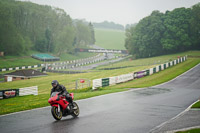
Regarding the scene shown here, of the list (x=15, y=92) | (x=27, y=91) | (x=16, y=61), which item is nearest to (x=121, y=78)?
(x=27, y=91)

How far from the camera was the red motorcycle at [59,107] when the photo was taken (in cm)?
1073

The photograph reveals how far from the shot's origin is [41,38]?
337 ft

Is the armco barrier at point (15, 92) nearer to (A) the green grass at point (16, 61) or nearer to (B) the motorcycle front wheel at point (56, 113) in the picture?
(B) the motorcycle front wheel at point (56, 113)

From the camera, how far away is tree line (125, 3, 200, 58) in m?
83.1

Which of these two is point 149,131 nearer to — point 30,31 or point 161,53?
point 161,53

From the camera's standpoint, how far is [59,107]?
1112cm

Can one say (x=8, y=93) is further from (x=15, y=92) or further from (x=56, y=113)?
(x=56, y=113)

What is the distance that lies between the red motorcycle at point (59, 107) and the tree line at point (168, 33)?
75.0 metres

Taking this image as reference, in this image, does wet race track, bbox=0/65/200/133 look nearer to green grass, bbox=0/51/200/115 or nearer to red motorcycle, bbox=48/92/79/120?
red motorcycle, bbox=48/92/79/120

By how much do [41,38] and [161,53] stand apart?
167 feet

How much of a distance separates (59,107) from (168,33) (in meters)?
79.4

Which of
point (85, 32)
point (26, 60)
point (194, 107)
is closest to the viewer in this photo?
point (194, 107)

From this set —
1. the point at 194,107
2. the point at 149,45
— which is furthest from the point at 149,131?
the point at 149,45

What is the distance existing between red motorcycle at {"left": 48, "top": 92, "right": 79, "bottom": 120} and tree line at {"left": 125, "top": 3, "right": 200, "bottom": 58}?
75.0 metres
